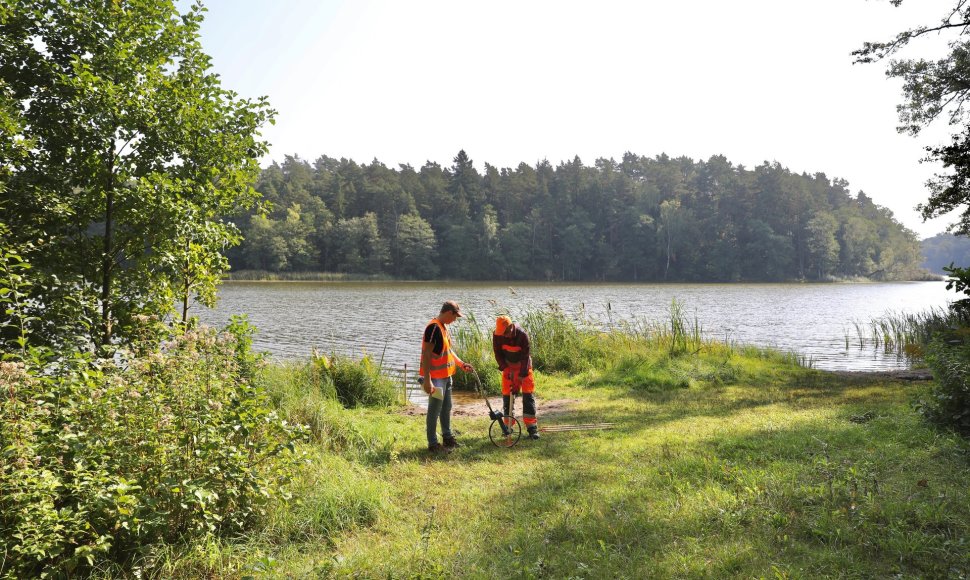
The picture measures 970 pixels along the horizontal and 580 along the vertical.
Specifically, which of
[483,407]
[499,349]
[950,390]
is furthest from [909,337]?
[499,349]

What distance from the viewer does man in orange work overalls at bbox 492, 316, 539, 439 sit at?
7.85 metres

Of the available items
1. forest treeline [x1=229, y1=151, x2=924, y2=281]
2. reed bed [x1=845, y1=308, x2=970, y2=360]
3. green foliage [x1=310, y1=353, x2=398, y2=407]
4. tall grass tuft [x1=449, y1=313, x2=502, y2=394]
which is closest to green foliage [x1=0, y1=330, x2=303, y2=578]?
green foliage [x1=310, y1=353, x2=398, y2=407]

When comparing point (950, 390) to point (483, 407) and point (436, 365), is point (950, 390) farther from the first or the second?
point (483, 407)

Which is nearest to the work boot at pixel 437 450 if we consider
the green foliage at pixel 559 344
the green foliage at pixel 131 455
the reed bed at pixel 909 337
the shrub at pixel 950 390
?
the green foliage at pixel 131 455

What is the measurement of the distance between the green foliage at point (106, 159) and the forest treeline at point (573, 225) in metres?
75.6

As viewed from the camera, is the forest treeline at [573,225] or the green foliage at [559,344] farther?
the forest treeline at [573,225]

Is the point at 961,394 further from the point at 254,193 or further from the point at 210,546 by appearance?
the point at 254,193

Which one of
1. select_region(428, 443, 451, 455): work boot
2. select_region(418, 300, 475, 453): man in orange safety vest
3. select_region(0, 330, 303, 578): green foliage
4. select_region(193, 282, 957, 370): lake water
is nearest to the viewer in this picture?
select_region(0, 330, 303, 578): green foliage

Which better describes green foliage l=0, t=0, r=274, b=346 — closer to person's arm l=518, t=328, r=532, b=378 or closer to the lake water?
person's arm l=518, t=328, r=532, b=378

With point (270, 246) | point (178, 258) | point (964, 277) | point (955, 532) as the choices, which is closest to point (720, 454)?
point (955, 532)

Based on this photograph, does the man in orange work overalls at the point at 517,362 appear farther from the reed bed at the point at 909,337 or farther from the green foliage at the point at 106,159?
the reed bed at the point at 909,337

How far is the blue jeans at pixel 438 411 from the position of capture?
23.3 feet

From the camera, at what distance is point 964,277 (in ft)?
19.2

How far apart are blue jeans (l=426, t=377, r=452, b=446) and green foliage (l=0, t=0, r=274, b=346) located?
3.40 metres
